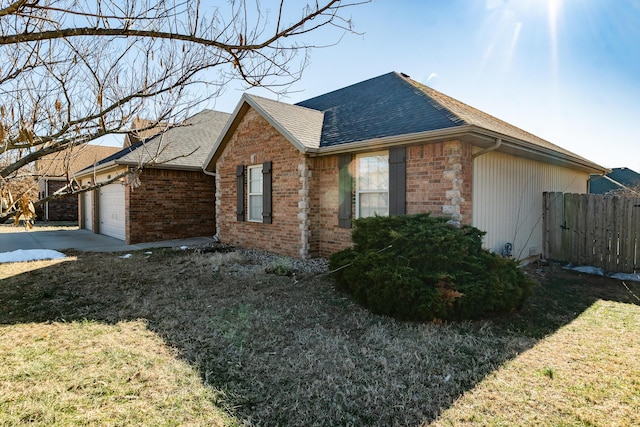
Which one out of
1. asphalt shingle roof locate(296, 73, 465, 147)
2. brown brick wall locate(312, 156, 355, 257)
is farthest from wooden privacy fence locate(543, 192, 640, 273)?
brown brick wall locate(312, 156, 355, 257)

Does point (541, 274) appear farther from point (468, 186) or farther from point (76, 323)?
point (76, 323)

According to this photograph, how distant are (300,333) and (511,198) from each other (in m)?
6.20

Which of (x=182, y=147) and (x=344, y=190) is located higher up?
(x=182, y=147)

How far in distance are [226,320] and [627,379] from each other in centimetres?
446

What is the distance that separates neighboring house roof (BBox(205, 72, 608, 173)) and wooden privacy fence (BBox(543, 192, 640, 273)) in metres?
1.21

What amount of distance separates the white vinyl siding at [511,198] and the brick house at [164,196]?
29.7ft

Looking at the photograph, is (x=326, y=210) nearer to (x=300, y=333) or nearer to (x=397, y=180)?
(x=397, y=180)

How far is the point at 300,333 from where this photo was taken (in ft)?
14.5

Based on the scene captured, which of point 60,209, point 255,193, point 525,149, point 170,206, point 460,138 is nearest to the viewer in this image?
point 460,138

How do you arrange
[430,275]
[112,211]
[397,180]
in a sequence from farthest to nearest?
[112,211], [397,180], [430,275]

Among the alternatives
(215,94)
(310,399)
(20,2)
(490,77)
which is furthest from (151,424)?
(490,77)

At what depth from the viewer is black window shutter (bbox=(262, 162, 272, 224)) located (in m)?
9.79

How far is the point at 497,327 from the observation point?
4656mm

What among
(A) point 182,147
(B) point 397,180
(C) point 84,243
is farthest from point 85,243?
(B) point 397,180
